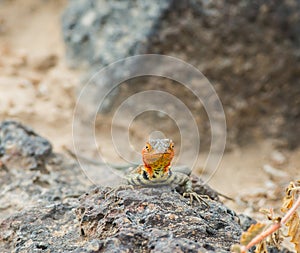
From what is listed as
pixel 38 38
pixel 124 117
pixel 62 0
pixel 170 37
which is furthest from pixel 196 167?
pixel 62 0

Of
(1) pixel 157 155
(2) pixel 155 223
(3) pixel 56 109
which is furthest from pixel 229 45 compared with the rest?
(2) pixel 155 223

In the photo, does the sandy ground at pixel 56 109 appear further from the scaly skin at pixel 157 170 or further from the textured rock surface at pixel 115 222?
the textured rock surface at pixel 115 222

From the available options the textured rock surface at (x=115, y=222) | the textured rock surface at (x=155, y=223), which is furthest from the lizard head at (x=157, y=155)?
the textured rock surface at (x=155, y=223)

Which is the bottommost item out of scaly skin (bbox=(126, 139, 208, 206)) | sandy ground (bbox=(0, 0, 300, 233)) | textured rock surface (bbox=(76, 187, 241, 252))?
textured rock surface (bbox=(76, 187, 241, 252))

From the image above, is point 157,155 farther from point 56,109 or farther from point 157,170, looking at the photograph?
point 56,109

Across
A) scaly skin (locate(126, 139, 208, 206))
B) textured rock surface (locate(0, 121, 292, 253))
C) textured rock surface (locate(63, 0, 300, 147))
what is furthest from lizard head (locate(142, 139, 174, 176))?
textured rock surface (locate(63, 0, 300, 147))

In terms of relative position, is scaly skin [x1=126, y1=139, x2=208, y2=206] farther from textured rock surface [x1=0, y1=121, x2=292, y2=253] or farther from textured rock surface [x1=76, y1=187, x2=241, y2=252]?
textured rock surface [x1=76, y1=187, x2=241, y2=252]

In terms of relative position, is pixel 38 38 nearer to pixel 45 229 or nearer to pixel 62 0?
pixel 62 0
